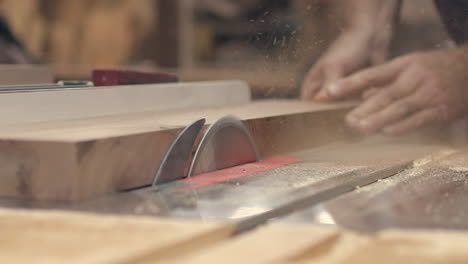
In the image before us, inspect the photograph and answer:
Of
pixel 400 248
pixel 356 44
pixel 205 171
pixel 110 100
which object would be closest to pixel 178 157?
pixel 205 171

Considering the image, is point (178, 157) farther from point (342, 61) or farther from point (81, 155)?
point (342, 61)

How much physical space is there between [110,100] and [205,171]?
0.28 metres

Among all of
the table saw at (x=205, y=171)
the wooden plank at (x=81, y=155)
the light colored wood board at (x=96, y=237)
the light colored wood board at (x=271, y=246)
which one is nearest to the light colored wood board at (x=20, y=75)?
the table saw at (x=205, y=171)

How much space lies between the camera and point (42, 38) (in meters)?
3.83

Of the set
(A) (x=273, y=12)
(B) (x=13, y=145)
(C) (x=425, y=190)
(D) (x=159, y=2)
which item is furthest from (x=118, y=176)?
(D) (x=159, y=2)

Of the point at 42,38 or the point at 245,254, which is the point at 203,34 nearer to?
the point at 42,38

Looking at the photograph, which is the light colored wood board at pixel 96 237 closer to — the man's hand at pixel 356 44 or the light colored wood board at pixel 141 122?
the light colored wood board at pixel 141 122

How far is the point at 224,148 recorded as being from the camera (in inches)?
38.9

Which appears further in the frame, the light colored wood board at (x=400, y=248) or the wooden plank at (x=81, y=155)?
the wooden plank at (x=81, y=155)

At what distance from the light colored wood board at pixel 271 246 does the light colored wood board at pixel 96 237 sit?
14mm

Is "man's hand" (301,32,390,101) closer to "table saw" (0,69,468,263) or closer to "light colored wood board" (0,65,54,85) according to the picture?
"table saw" (0,69,468,263)

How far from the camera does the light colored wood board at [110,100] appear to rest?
1.00 metres

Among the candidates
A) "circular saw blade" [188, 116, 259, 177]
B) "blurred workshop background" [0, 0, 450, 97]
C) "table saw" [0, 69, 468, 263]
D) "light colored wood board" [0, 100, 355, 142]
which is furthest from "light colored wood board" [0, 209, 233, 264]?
"blurred workshop background" [0, 0, 450, 97]

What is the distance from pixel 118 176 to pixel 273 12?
78 centimetres
